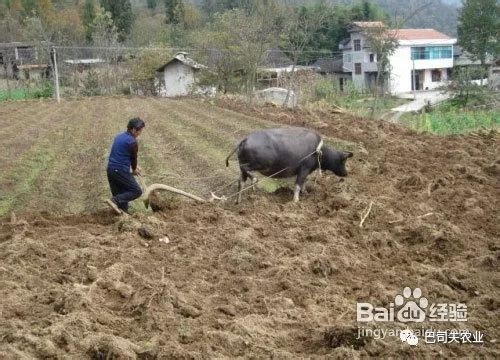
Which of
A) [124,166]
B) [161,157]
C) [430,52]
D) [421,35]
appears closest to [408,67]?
[430,52]

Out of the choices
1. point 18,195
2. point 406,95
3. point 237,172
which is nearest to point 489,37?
point 406,95

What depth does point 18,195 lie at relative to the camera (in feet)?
33.8

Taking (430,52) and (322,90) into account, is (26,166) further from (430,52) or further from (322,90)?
(430,52)

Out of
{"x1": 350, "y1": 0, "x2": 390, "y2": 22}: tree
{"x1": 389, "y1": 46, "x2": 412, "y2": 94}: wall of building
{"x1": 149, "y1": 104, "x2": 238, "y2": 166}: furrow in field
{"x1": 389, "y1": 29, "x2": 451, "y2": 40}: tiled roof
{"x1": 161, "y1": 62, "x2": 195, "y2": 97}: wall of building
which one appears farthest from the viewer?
{"x1": 350, "y1": 0, "x2": 390, "y2": 22}: tree

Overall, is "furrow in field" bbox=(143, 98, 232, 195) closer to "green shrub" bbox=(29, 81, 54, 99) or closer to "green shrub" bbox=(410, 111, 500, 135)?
"green shrub" bbox=(410, 111, 500, 135)

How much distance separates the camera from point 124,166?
8547mm

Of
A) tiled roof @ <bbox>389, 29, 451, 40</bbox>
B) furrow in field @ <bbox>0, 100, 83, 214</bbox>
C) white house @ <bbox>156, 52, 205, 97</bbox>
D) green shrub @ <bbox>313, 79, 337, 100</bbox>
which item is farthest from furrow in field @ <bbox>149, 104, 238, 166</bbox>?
tiled roof @ <bbox>389, 29, 451, 40</bbox>

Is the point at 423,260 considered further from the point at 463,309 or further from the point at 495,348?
the point at 495,348

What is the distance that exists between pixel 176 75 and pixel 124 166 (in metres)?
31.3

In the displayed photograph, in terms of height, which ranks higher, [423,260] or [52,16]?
[52,16]

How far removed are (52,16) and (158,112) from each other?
128 ft

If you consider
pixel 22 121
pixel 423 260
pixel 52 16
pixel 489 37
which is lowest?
pixel 423 260

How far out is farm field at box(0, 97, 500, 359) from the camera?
4938 mm

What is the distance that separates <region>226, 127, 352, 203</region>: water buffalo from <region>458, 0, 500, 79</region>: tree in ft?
143
